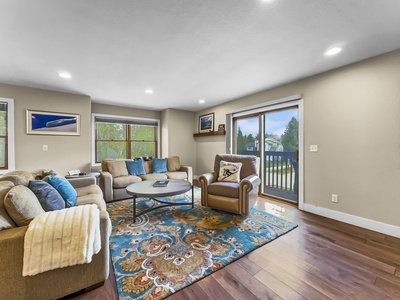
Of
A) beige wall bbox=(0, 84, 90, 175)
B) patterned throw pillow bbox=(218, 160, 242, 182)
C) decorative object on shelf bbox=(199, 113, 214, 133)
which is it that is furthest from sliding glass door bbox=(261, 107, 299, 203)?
beige wall bbox=(0, 84, 90, 175)

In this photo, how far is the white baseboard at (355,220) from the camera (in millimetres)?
2260

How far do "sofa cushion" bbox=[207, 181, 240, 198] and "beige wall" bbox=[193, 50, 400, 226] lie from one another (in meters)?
1.38

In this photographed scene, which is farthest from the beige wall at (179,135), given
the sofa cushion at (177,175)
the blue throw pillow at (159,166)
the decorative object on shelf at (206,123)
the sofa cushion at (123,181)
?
the sofa cushion at (123,181)

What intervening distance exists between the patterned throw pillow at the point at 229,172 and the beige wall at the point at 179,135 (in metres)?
2.40

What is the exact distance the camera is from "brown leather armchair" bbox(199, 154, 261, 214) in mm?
2674

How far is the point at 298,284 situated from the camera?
1.45 m

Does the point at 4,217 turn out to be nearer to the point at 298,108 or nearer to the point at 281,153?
the point at 298,108

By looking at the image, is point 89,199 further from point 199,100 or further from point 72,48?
point 199,100

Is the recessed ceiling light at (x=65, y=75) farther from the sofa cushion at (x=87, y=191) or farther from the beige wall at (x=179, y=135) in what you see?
the beige wall at (x=179, y=135)

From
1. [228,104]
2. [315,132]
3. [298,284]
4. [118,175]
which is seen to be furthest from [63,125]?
[315,132]

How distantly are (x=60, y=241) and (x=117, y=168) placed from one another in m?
2.98

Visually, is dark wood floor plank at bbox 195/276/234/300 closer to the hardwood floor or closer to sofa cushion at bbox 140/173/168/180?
the hardwood floor

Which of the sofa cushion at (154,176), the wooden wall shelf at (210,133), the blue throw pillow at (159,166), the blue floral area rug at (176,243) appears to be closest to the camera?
the blue floral area rug at (176,243)

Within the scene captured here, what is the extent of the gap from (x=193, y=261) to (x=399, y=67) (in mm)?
3382
